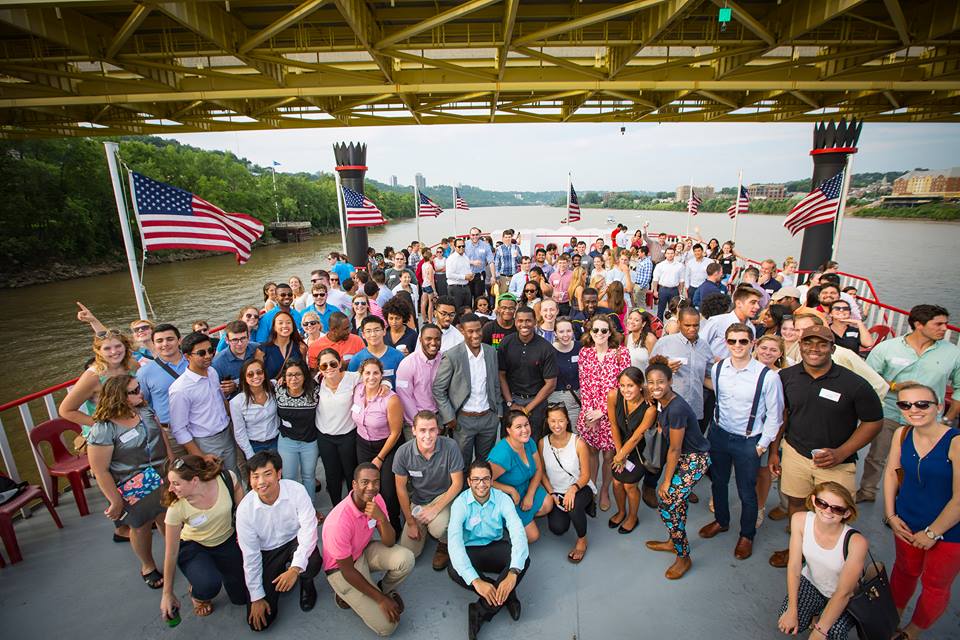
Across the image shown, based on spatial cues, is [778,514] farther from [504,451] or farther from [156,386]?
[156,386]

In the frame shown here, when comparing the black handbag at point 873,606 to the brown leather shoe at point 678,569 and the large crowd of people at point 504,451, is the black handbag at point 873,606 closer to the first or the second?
the large crowd of people at point 504,451

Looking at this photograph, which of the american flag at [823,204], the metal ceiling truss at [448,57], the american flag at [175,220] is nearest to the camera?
the american flag at [175,220]

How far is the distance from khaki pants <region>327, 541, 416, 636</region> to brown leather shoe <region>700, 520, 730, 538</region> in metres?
2.39

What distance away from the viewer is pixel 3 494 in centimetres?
358

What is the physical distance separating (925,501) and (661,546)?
166 cm

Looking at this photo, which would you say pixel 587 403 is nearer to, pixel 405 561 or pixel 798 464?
pixel 798 464

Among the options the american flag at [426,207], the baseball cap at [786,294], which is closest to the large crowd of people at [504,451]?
the baseball cap at [786,294]

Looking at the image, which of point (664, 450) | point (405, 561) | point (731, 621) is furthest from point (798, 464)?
point (405, 561)

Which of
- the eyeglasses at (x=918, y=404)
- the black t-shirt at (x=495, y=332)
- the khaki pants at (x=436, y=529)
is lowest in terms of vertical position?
the khaki pants at (x=436, y=529)

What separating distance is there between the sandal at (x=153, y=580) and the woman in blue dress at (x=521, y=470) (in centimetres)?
264

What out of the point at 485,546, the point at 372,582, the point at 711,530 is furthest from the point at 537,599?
the point at 711,530

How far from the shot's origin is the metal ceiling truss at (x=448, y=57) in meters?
7.58

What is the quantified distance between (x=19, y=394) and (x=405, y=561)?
15.2m

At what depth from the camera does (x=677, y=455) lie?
321cm
